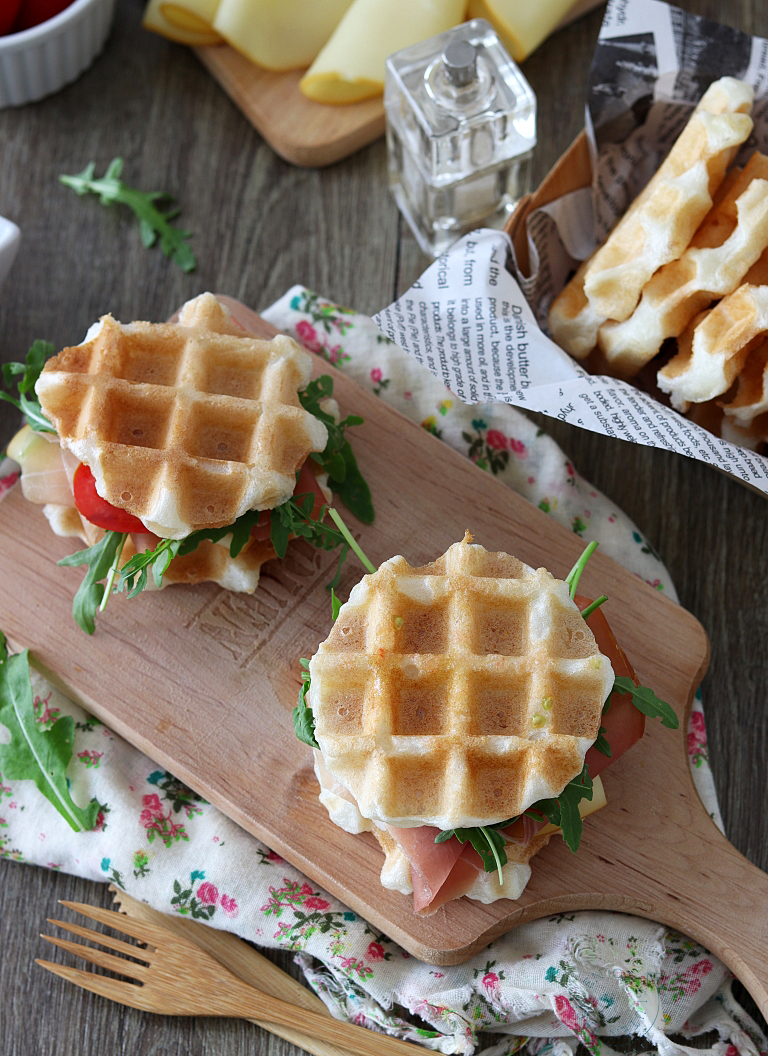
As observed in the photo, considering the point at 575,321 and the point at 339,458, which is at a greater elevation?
the point at 575,321

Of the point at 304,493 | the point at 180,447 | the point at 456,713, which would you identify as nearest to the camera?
the point at 456,713

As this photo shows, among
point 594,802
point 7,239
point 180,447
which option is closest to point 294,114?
point 7,239

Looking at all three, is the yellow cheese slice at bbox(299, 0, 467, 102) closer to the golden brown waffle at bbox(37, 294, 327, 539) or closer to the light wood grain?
the light wood grain

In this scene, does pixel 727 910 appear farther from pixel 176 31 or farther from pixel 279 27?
pixel 176 31

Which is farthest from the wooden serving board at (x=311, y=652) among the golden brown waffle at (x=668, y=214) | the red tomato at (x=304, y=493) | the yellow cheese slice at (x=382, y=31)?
the yellow cheese slice at (x=382, y=31)

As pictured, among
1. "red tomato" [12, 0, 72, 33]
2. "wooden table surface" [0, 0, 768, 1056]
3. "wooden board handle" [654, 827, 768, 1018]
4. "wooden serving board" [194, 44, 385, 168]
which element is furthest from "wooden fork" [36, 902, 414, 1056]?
"red tomato" [12, 0, 72, 33]

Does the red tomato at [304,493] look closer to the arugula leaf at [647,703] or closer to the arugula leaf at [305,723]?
the arugula leaf at [305,723]
